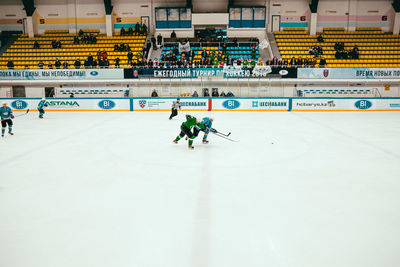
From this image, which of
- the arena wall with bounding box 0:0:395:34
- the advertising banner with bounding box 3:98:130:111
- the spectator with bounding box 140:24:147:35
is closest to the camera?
the advertising banner with bounding box 3:98:130:111

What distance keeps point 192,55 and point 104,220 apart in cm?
2368

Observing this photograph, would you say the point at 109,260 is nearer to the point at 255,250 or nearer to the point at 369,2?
the point at 255,250

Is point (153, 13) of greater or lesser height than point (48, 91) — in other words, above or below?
above

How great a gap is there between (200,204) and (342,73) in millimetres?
21809

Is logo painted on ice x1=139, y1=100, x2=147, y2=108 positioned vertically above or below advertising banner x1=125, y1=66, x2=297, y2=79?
below

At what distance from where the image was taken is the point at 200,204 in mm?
5316

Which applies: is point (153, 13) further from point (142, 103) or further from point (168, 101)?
point (168, 101)

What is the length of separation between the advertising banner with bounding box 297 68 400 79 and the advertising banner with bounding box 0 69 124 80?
14237 millimetres

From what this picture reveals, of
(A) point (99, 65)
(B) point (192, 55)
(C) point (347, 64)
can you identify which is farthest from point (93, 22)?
(C) point (347, 64)

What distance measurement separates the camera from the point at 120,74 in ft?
77.7

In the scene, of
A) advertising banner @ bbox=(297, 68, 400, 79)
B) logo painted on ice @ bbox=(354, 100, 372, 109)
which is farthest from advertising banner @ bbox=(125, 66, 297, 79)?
logo painted on ice @ bbox=(354, 100, 372, 109)

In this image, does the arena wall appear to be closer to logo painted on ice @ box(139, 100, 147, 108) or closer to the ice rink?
logo painted on ice @ box(139, 100, 147, 108)

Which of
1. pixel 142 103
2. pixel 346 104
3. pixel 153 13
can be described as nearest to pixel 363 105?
pixel 346 104

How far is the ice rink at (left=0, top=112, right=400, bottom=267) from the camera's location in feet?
12.3
